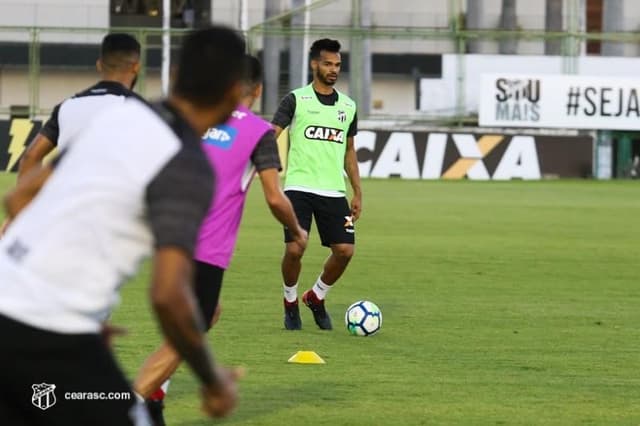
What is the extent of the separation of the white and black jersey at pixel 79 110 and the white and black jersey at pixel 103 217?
12.4 feet

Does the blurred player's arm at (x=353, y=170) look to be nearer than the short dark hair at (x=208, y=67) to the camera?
No

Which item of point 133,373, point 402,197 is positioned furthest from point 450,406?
point 402,197

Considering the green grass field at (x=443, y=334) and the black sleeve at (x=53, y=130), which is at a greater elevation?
the black sleeve at (x=53, y=130)

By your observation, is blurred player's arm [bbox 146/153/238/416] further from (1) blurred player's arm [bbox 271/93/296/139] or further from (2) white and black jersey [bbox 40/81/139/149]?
A: (1) blurred player's arm [bbox 271/93/296/139]

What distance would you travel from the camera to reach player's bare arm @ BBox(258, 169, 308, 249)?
325 inches

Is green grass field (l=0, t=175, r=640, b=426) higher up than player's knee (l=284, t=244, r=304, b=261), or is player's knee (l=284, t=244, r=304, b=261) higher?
player's knee (l=284, t=244, r=304, b=261)

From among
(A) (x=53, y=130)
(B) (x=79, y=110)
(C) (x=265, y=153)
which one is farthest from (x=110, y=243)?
(A) (x=53, y=130)

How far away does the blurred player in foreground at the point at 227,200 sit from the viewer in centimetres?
763

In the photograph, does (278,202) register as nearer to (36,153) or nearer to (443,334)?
(36,153)

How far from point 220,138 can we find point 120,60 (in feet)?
3.31

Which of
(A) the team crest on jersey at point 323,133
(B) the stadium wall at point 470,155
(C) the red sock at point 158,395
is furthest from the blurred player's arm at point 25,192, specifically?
(B) the stadium wall at point 470,155

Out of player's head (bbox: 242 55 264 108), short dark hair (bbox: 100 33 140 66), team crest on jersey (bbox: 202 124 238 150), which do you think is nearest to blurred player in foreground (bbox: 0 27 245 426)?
team crest on jersey (bbox: 202 124 238 150)

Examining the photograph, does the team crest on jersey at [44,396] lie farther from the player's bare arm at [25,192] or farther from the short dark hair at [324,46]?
the short dark hair at [324,46]

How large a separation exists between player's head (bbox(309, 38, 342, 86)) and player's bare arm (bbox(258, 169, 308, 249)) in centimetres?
406
